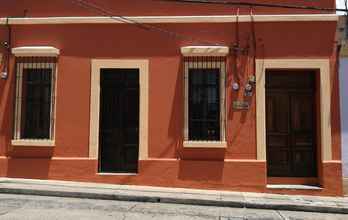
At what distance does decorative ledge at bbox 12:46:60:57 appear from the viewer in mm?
10430

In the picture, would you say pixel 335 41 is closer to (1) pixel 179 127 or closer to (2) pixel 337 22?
(2) pixel 337 22

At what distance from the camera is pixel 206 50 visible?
10141mm

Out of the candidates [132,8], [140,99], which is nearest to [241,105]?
[140,99]

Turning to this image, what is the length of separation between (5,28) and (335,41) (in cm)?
768

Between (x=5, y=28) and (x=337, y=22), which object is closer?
(x=337, y=22)

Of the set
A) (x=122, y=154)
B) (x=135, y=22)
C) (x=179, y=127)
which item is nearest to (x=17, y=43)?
(x=135, y=22)

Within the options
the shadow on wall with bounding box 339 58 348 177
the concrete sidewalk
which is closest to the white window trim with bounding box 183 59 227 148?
the concrete sidewalk

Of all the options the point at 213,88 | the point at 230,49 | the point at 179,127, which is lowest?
the point at 179,127

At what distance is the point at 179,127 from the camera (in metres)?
10.2

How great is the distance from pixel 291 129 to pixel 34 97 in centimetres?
603

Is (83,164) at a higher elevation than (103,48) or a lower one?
lower

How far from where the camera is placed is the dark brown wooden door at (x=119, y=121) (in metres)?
10.5

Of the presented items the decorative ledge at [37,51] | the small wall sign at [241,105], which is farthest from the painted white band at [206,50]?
the decorative ledge at [37,51]

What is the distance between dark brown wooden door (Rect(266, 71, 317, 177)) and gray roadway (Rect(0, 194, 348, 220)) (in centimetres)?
203
